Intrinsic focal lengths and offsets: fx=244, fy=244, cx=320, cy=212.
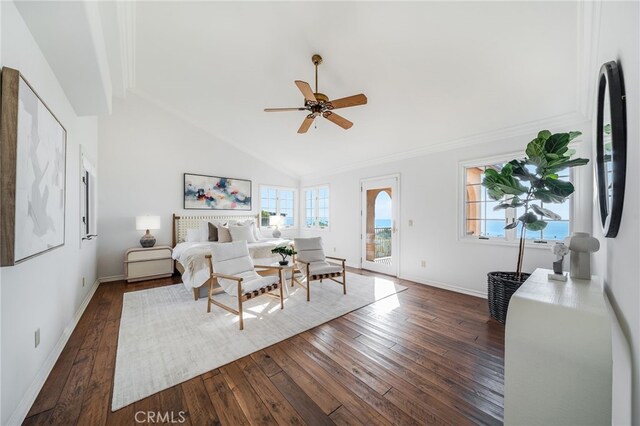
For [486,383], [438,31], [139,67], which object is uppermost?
[139,67]

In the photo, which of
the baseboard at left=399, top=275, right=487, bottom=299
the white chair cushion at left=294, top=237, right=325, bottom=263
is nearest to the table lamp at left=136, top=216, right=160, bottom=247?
the white chair cushion at left=294, top=237, right=325, bottom=263

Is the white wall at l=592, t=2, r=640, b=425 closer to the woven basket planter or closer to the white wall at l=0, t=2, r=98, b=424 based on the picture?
the woven basket planter

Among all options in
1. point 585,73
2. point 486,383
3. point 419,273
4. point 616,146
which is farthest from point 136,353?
point 585,73

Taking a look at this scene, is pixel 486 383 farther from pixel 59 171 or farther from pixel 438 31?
pixel 59 171

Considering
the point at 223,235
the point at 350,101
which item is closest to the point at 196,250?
the point at 223,235

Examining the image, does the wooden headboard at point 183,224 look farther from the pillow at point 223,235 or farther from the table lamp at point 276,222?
the table lamp at point 276,222

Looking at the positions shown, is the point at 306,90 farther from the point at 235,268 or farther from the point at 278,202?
the point at 278,202

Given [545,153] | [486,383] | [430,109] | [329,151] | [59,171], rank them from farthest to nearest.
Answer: [329,151] → [430,109] → [545,153] → [59,171] → [486,383]

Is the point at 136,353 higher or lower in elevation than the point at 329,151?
lower

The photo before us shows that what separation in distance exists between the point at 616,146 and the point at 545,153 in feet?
5.30

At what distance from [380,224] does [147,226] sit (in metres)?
4.52

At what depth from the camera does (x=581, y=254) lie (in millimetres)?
1655

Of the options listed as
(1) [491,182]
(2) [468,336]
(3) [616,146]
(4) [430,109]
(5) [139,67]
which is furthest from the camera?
(5) [139,67]

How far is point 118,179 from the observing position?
4.57 m
